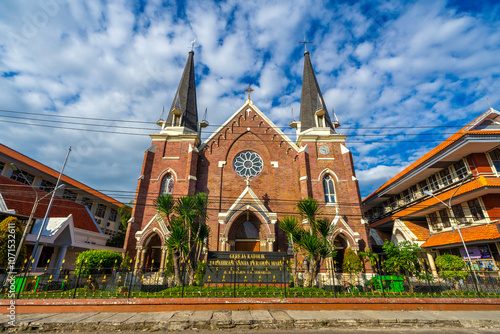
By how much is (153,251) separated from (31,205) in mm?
10888

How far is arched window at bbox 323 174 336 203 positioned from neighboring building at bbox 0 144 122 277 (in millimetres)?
20935

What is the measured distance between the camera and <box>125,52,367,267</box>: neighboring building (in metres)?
19.3

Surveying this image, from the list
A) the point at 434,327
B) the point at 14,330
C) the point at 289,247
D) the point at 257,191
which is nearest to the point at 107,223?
the point at 257,191

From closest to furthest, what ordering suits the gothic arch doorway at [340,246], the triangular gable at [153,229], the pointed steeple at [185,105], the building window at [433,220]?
the triangular gable at [153,229], the gothic arch doorway at [340,246], the building window at [433,220], the pointed steeple at [185,105]

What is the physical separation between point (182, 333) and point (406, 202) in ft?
96.5

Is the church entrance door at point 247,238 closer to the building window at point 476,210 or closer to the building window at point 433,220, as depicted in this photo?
the building window at point 476,210

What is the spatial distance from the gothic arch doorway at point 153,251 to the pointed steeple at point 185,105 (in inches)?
463

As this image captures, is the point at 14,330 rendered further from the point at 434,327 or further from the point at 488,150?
the point at 488,150

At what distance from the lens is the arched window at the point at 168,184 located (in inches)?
851

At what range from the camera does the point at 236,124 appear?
82.4 ft

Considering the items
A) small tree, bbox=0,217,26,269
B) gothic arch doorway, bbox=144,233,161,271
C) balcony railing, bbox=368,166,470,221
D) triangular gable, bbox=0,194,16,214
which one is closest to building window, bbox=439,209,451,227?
balcony railing, bbox=368,166,470,221

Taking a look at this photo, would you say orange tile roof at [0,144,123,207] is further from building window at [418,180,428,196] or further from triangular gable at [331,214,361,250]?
building window at [418,180,428,196]

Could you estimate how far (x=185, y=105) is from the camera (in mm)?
26828

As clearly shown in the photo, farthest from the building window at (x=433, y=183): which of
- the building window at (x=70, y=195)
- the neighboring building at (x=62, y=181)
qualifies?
the building window at (x=70, y=195)
